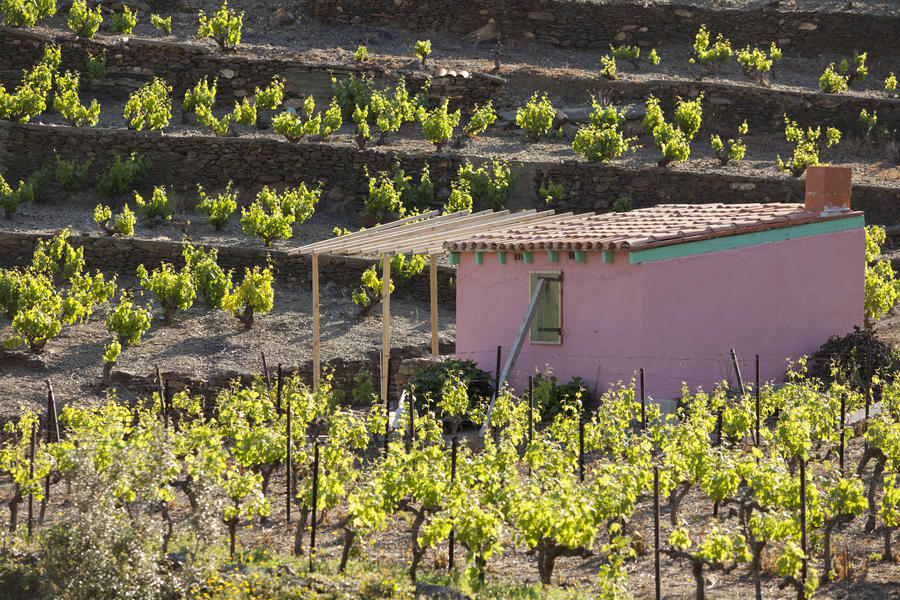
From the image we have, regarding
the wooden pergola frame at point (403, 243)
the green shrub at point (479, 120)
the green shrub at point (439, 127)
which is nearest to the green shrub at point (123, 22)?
the green shrub at point (439, 127)

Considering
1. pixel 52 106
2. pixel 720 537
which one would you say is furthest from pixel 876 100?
pixel 720 537

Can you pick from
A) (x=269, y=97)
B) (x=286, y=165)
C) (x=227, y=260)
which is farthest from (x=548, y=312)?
(x=269, y=97)

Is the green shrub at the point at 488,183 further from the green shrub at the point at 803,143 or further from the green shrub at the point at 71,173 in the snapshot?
the green shrub at the point at 71,173

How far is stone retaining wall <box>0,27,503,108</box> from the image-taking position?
27094 millimetres

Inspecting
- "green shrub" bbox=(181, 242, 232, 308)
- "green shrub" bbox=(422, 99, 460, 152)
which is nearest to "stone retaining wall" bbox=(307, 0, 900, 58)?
"green shrub" bbox=(422, 99, 460, 152)

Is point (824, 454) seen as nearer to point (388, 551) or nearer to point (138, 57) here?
point (388, 551)

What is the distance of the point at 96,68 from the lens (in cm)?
2666

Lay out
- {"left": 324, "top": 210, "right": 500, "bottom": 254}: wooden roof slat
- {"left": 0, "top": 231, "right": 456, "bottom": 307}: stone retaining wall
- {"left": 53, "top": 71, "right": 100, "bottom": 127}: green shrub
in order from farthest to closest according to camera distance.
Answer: {"left": 53, "top": 71, "right": 100, "bottom": 127}: green shrub → {"left": 0, "top": 231, "right": 456, "bottom": 307}: stone retaining wall → {"left": 324, "top": 210, "right": 500, "bottom": 254}: wooden roof slat

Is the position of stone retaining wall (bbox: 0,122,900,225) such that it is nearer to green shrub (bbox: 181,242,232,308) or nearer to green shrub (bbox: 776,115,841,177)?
green shrub (bbox: 776,115,841,177)

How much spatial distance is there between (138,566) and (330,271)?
42.7ft

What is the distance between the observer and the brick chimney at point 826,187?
16344mm

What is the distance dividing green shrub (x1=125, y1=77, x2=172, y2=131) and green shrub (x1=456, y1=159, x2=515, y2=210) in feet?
21.5

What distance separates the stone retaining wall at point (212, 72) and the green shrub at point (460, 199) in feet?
15.8

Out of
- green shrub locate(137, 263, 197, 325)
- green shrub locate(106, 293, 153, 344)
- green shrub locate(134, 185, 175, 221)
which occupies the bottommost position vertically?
green shrub locate(106, 293, 153, 344)
